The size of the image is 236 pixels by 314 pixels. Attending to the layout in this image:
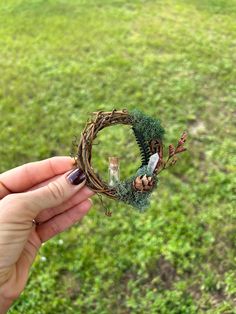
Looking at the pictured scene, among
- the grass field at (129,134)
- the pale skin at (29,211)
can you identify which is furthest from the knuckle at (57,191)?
the grass field at (129,134)

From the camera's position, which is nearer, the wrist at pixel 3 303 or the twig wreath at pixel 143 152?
the twig wreath at pixel 143 152

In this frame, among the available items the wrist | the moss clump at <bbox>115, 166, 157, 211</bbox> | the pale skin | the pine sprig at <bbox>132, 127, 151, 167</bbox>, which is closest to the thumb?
the pale skin

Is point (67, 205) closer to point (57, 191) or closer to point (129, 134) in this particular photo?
point (57, 191)

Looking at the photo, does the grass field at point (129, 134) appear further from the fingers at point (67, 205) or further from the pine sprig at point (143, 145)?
the pine sprig at point (143, 145)

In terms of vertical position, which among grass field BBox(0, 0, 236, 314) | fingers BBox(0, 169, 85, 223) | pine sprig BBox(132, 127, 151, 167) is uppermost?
pine sprig BBox(132, 127, 151, 167)

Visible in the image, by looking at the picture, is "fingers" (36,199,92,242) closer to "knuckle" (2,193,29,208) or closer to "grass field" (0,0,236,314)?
"knuckle" (2,193,29,208)

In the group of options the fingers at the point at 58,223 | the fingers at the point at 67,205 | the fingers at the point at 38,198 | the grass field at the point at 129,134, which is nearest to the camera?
the fingers at the point at 38,198

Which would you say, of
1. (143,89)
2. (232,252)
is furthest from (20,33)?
(232,252)
